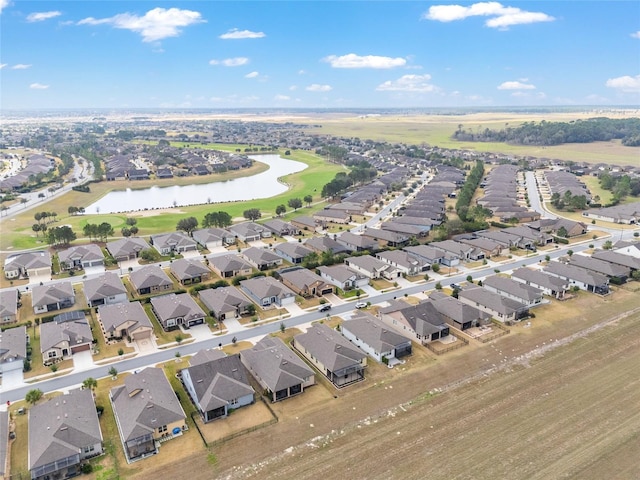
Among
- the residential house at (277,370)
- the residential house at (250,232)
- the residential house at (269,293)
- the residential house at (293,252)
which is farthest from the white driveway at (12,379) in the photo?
the residential house at (250,232)

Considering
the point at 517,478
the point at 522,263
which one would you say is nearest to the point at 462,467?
the point at 517,478

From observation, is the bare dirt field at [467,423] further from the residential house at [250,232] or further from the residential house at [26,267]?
the residential house at [26,267]

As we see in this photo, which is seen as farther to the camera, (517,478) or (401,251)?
(401,251)

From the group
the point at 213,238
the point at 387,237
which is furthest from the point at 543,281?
the point at 213,238

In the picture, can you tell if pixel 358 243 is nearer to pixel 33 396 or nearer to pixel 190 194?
pixel 33 396

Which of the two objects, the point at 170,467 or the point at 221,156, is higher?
the point at 221,156

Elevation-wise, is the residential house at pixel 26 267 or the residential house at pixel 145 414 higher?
the residential house at pixel 26 267

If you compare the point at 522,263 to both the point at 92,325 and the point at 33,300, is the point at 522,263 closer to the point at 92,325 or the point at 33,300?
the point at 92,325
